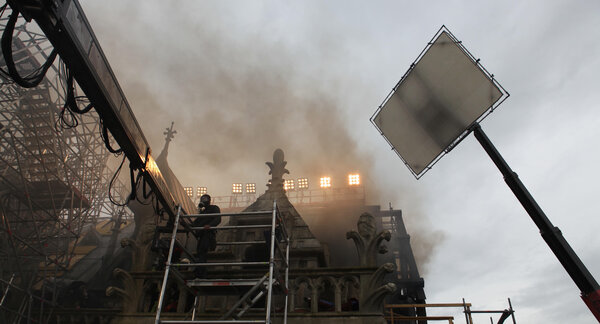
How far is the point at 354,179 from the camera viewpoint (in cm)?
4831

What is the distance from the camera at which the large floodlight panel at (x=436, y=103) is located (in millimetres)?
9117

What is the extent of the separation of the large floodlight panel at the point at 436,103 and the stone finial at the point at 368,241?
2.36 meters

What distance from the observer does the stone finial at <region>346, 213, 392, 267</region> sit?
8.80 meters

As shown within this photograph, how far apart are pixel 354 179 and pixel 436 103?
38657 mm

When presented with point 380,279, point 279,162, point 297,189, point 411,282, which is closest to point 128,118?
point 380,279

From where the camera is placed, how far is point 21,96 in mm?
20719

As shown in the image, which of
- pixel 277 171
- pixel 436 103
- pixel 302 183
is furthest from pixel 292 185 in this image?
pixel 436 103

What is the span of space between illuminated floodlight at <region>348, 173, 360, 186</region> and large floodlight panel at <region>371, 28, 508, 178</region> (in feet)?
120

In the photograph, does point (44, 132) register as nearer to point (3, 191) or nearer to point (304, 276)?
point (3, 191)

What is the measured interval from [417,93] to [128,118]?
719 cm

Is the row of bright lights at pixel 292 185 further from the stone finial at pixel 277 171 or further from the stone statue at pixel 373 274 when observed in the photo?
the stone statue at pixel 373 274

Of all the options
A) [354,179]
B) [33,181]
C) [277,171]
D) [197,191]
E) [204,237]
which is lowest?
[204,237]

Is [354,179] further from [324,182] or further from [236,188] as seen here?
[236,188]

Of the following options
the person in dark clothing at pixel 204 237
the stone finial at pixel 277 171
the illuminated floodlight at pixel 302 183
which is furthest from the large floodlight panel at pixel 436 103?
the illuminated floodlight at pixel 302 183
